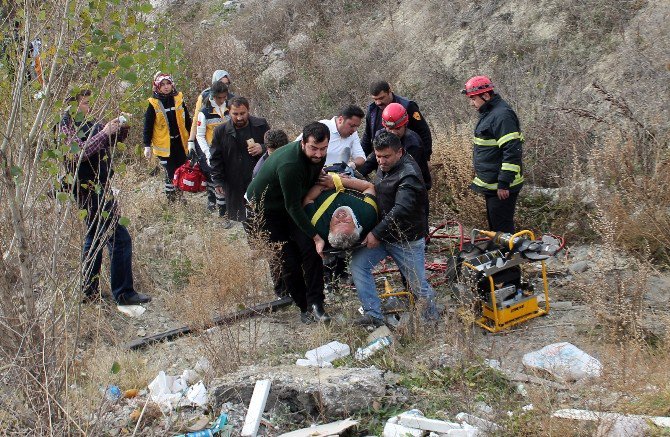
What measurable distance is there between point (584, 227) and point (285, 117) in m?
5.33

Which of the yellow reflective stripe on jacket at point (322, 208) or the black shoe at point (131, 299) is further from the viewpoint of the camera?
the black shoe at point (131, 299)

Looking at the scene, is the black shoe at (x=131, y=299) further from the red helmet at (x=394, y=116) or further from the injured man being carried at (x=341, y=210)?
the red helmet at (x=394, y=116)

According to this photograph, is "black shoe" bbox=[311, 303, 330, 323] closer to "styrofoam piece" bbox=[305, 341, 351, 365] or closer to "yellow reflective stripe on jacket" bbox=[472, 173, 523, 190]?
"styrofoam piece" bbox=[305, 341, 351, 365]

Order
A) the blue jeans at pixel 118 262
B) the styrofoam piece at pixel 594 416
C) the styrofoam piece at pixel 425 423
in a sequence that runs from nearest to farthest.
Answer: the styrofoam piece at pixel 594 416 → the styrofoam piece at pixel 425 423 → the blue jeans at pixel 118 262

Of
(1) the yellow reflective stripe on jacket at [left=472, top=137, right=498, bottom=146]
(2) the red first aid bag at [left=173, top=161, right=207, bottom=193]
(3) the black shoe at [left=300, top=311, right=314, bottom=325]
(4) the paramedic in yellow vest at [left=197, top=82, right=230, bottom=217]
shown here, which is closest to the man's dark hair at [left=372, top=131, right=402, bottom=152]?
(1) the yellow reflective stripe on jacket at [left=472, top=137, right=498, bottom=146]

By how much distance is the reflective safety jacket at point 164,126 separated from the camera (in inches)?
336

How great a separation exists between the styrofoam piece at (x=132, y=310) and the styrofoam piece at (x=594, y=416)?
408 cm

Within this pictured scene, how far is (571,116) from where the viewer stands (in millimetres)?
8094

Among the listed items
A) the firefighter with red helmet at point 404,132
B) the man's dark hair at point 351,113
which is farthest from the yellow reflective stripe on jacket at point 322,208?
the man's dark hair at point 351,113

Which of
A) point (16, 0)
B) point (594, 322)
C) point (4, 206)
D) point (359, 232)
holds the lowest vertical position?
point (594, 322)

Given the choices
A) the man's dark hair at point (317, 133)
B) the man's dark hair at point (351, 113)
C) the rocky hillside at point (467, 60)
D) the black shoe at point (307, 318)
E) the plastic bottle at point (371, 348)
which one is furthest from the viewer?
the rocky hillside at point (467, 60)

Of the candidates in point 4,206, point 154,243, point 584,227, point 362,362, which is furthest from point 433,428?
point 154,243

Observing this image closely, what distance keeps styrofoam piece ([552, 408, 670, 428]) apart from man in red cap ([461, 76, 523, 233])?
260 centimetres

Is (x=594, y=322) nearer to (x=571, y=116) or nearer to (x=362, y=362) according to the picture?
(x=362, y=362)
